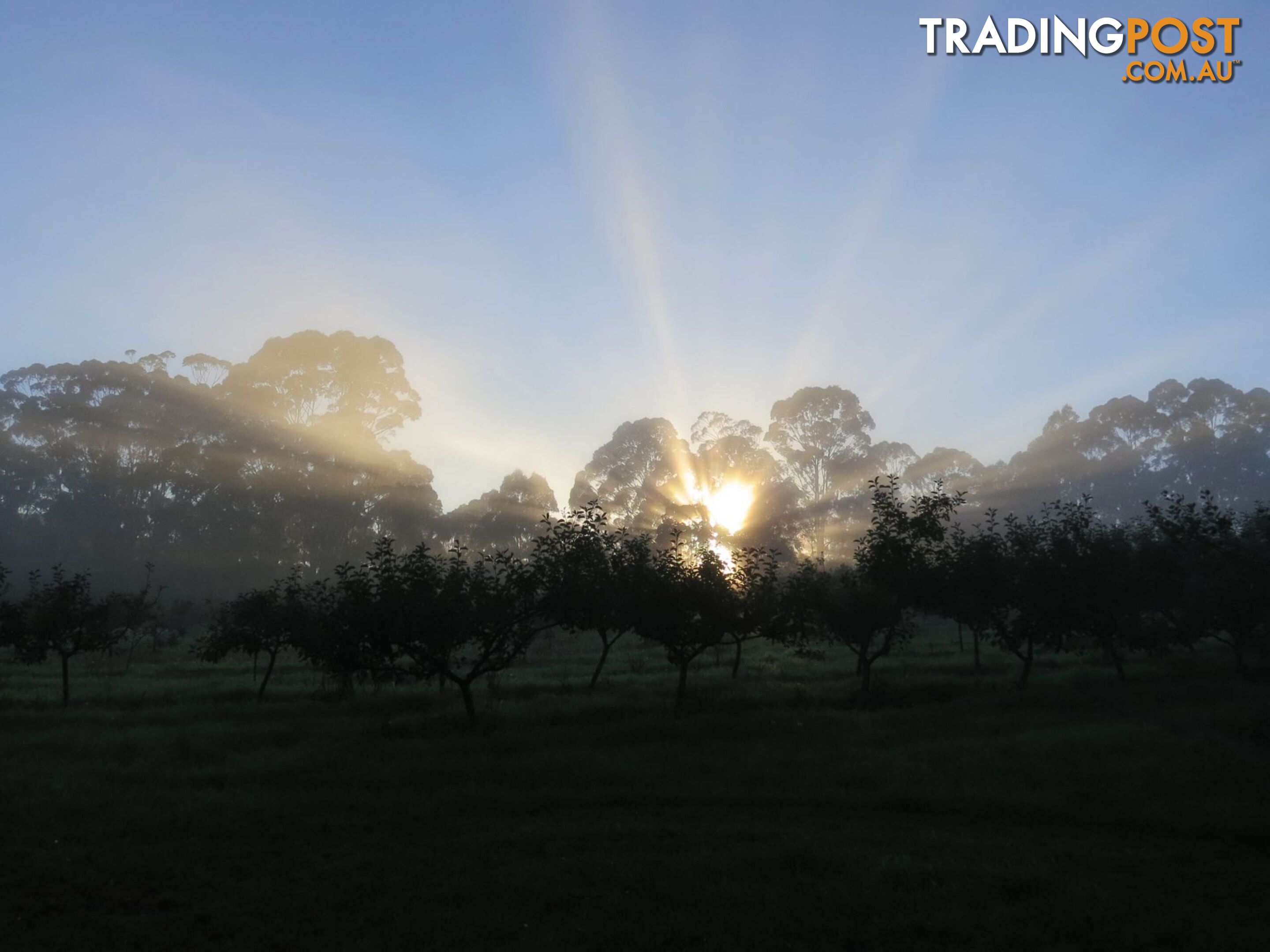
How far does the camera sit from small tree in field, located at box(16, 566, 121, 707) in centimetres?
2945

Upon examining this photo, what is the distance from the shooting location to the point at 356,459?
2977 inches

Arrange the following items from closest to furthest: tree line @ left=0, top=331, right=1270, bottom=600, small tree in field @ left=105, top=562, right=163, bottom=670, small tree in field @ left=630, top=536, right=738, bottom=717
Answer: small tree in field @ left=630, top=536, right=738, bottom=717, small tree in field @ left=105, top=562, right=163, bottom=670, tree line @ left=0, top=331, right=1270, bottom=600

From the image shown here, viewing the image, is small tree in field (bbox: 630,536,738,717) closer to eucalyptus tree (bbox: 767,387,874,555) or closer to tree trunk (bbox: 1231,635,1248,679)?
tree trunk (bbox: 1231,635,1248,679)

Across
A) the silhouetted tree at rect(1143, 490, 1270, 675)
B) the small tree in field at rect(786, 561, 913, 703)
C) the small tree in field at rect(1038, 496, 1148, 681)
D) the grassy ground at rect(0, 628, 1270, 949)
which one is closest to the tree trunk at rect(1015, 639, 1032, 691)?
the small tree in field at rect(1038, 496, 1148, 681)

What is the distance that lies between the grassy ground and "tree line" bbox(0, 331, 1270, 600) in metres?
44.0

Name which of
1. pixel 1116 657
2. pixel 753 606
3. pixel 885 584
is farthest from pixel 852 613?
pixel 1116 657

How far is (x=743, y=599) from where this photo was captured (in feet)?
90.5

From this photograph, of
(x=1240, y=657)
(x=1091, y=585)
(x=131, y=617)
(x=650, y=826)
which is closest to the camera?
(x=650, y=826)

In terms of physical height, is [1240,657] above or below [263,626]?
below

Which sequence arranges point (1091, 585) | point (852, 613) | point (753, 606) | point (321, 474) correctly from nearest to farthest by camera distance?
point (753, 606), point (852, 613), point (1091, 585), point (321, 474)

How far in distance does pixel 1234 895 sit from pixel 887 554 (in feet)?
61.7

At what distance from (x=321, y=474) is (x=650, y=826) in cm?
6767

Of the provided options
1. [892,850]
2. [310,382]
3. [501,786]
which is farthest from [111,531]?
[892,850]

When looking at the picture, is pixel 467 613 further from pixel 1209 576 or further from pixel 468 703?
pixel 1209 576
